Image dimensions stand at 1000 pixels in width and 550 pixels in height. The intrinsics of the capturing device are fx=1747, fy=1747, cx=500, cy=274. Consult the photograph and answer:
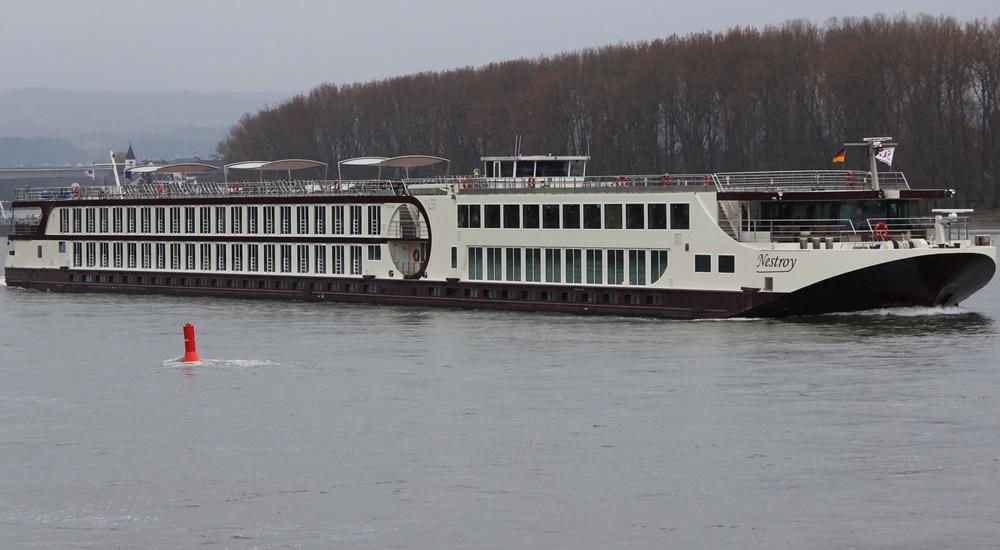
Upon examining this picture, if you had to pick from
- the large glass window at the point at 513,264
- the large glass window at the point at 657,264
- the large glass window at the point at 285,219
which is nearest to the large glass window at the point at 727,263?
the large glass window at the point at 657,264

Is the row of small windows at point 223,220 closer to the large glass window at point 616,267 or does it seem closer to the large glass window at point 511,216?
the large glass window at point 511,216

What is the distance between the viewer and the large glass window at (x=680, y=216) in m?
51.1

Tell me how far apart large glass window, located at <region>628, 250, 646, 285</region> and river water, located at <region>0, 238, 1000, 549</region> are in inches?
115

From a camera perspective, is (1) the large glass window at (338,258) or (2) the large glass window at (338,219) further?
(1) the large glass window at (338,258)

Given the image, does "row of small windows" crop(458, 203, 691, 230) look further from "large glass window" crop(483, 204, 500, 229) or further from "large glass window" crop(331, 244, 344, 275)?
"large glass window" crop(331, 244, 344, 275)

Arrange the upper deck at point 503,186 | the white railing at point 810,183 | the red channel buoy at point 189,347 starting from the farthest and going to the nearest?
1. the upper deck at point 503,186
2. the white railing at point 810,183
3. the red channel buoy at point 189,347

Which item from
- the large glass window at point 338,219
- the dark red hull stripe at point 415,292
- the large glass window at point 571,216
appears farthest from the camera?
the large glass window at point 338,219

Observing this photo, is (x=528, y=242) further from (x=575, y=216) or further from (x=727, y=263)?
(x=727, y=263)

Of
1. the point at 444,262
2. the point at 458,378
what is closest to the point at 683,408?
the point at 458,378

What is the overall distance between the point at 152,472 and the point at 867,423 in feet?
42.2

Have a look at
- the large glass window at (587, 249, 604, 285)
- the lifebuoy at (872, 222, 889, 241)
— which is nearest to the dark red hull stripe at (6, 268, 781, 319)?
the large glass window at (587, 249, 604, 285)

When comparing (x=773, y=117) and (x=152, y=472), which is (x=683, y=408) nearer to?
(x=152, y=472)

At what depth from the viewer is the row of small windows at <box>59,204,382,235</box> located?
62.6 meters

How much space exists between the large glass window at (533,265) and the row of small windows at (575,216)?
0.80 metres
